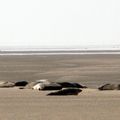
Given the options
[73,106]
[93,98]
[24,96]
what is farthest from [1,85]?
[73,106]

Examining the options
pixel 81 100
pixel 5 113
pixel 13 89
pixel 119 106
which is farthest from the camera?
pixel 13 89

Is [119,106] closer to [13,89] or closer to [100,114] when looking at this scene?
[100,114]

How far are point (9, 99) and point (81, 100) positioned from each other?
2.36m

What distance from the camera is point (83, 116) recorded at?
44.7 feet

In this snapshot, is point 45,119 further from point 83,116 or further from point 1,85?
point 1,85

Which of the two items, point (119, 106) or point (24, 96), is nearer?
point (119, 106)

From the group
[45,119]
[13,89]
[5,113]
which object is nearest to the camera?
[45,119]

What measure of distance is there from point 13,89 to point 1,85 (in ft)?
4.99

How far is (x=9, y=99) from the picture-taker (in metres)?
17.8

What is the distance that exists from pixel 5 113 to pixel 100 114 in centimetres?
247

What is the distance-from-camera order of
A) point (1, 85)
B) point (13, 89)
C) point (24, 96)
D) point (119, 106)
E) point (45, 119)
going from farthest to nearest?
point (1, 85)
point (13, 89)
point (24, 96)
point (119, 106)
point (45, 119)

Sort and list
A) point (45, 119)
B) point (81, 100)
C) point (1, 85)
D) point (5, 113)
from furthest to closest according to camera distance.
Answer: point (1, 85), point (81, 100), point (5, 113), point (45, 119)

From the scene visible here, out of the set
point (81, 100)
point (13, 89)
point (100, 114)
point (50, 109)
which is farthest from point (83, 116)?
point (13, 89)

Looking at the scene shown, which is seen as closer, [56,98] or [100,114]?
[100,114]
